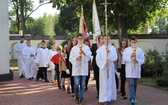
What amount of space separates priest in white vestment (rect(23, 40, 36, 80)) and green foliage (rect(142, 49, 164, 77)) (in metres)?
6.19

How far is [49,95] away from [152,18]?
22971 mm

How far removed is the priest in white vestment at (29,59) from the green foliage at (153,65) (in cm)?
619

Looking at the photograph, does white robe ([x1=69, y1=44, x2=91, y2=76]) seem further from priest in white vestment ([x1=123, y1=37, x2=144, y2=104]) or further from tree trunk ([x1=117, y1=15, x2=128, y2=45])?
tree trunk ([x1=117, y1=15, x2=128, y2=45])

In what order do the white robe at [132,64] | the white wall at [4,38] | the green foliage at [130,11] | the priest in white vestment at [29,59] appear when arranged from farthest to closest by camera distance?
the green foliage at [130,11] < the priest in white vestment at [29,59] < the white wall at [4,38] < the white robe at [132,64]

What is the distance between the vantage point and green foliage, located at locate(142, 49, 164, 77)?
15969mm

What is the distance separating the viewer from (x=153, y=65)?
16.2 m

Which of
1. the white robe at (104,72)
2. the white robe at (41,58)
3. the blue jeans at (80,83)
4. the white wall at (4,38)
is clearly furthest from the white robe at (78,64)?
the white wall at (4,38)

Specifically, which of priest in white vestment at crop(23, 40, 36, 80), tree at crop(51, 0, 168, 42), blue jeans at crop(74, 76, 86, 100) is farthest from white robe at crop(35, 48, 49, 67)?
tree at crop(51, 0, 168, 42)

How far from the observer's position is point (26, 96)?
10.1 meters

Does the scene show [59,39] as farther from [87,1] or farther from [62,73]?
[62,73]

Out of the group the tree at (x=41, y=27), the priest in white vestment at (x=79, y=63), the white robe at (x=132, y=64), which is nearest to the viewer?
the white robe at (x=132, y=64)

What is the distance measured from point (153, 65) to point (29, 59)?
6669 mm

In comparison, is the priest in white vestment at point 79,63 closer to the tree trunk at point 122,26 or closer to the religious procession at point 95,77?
the religious procession at point 95,77

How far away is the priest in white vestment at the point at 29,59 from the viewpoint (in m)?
15.5
